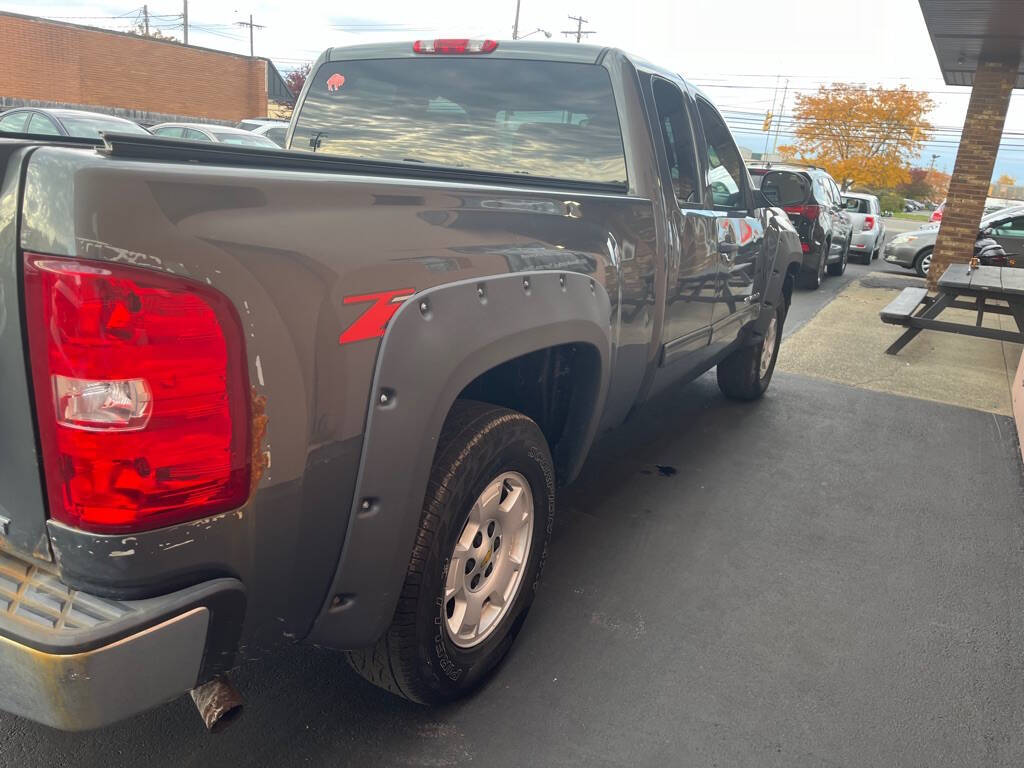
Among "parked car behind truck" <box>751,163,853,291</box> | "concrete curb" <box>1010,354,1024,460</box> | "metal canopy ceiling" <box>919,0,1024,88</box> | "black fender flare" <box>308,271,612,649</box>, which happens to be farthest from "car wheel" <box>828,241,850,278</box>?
"black fender flare" <box>308,271,612,649</box>

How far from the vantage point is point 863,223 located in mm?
17234

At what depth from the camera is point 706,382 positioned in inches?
254

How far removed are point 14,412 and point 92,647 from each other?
45cm

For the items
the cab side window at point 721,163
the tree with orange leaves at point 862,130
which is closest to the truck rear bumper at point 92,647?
the cab side window at point 721,163

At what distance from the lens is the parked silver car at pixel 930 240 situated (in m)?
13.4

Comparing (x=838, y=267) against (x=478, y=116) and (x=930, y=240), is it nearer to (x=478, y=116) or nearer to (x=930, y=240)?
(x=930, y=240)

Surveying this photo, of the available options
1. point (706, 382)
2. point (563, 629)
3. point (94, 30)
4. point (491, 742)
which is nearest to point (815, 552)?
point (563, 629)

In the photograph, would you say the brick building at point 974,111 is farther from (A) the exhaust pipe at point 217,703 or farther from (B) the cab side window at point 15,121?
(B) the cab side window at point 15,121

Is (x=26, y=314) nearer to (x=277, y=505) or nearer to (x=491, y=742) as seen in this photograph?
(x=277, y=505)

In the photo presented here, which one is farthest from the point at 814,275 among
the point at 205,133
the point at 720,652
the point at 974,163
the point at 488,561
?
the point at 488,561

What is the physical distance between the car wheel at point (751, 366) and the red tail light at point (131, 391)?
4470 mm

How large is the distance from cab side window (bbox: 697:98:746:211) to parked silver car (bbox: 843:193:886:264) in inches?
551

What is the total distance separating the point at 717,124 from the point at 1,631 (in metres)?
4.06

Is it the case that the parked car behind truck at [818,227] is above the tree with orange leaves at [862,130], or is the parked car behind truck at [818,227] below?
below
